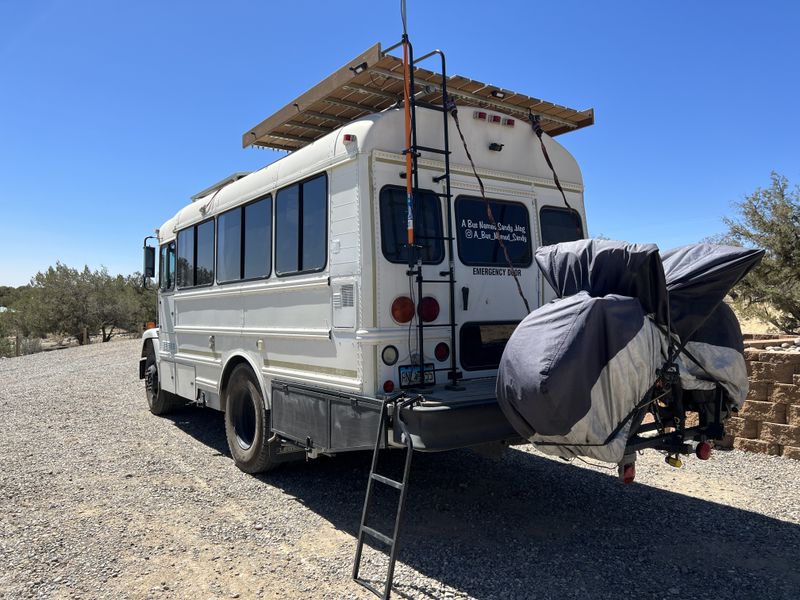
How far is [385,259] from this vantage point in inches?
173

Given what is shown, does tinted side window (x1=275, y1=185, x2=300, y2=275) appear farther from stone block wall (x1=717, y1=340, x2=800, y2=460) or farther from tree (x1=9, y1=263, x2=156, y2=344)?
tree (x1=9, y1=263, x2=156, y2=344)

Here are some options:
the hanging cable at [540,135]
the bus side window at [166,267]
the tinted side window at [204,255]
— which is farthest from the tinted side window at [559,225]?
the bus side window at [166,267]

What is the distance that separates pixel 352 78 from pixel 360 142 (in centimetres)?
61

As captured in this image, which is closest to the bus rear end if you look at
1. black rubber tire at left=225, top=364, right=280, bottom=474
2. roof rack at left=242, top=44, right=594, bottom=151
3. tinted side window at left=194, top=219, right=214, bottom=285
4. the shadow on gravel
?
roof rack at left=242, top=44, right=594, bottom=151

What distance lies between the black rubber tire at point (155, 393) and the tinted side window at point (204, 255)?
99.4 inches

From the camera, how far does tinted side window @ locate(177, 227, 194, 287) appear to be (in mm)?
7469

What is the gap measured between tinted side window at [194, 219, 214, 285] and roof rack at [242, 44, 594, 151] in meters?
1.19

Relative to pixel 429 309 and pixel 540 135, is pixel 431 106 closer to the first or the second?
pixel 540 135

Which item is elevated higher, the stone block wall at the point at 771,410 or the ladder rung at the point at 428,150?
the ladder rung at the point at 428,150

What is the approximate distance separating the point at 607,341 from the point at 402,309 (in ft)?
5.33

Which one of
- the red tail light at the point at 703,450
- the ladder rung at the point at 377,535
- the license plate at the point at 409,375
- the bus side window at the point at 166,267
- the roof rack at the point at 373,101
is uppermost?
the roof rack at the point at 373,101

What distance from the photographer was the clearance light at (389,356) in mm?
4320

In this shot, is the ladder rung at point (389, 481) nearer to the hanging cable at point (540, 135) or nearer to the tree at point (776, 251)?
the hanging cable at point (540, 135)

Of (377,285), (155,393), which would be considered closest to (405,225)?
(377,285)
